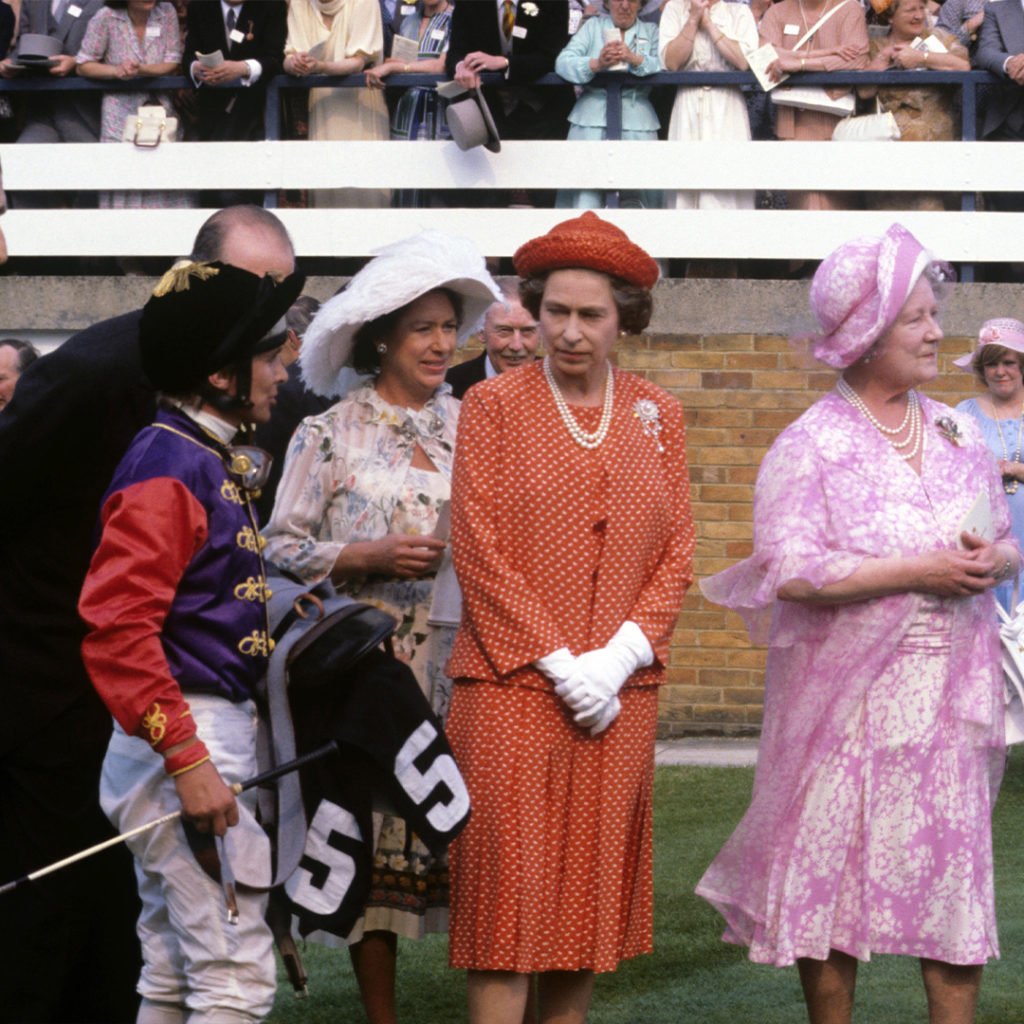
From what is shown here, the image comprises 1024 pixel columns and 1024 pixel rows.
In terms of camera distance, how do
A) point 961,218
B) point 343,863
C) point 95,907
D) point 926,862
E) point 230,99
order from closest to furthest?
1. point 343,863
2. point 95,907
3. point 926,862
4. point 961,218
5. point 230,99

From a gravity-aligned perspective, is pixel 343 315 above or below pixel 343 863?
above

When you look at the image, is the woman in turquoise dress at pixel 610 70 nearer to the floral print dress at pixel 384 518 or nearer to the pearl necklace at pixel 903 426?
the floral print dress at pixel 384 518

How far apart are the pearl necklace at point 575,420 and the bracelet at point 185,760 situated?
143 cm

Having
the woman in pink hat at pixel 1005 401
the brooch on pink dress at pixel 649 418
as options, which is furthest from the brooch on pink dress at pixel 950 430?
the woman in pink hat at pixel 1005 401

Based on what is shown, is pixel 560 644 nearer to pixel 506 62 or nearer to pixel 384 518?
pixel 384 518

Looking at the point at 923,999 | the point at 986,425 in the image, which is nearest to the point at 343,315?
the point at 923,999

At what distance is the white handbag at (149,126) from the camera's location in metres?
11.7

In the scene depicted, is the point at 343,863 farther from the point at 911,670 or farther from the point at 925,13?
the point at 925,13

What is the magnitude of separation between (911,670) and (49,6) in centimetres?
890

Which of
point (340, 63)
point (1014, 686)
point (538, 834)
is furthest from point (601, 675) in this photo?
point (340, 63)

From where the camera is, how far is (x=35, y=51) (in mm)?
11719

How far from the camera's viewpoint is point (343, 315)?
5.32 m

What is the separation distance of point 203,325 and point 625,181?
7522 millimetres

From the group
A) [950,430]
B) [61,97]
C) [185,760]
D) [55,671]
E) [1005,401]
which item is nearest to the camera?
[185,760]
